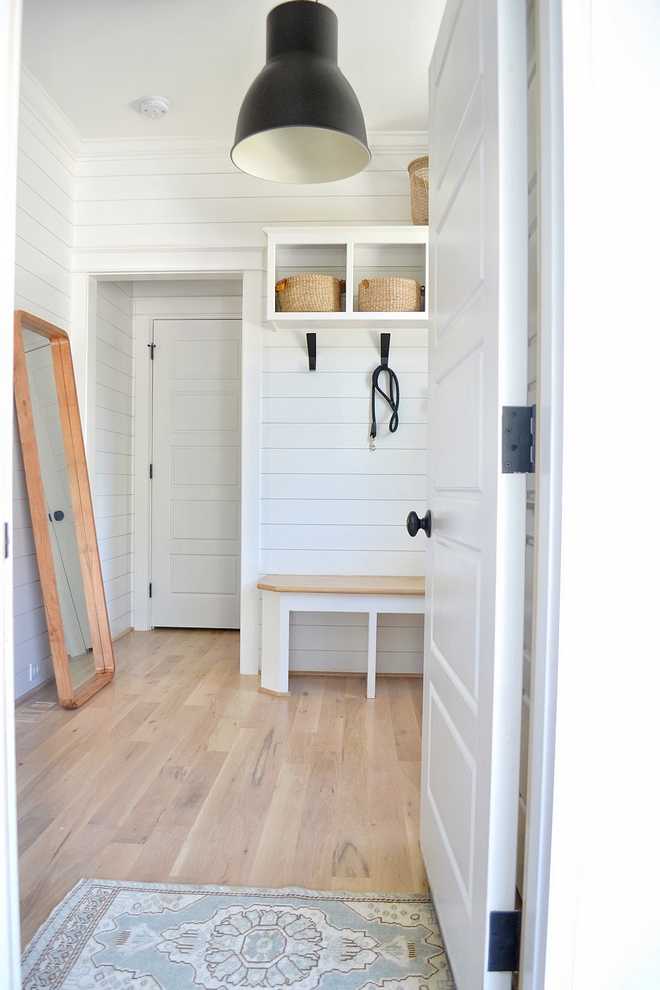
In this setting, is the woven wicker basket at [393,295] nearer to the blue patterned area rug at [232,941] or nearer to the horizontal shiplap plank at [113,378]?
the horizontal shiplap plank at [113,378]

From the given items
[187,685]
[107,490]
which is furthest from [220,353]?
[187,685]

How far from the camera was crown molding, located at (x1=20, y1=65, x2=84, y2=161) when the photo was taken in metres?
3.08

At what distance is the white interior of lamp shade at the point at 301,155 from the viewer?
206 centimetres

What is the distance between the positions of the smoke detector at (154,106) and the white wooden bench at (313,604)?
246 centimetres

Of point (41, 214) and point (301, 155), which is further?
point (41, 214)

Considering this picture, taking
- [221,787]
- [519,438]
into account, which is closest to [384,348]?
[221,787]

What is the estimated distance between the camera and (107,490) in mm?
4234

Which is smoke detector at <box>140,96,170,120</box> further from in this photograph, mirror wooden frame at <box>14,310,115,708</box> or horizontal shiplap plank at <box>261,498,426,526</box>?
horizontal shiplap plank at <box>261,498,426,526</box>

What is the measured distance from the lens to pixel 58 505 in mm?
3400

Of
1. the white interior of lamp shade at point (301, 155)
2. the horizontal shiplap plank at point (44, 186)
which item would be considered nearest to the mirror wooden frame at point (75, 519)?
the horizontal shiplap plank at point (44, 186)

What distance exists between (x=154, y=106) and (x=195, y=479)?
90.0 inches

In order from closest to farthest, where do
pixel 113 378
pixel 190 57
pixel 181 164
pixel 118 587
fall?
pixel 190 57 < pixel 181 164 < pixel 113 378 < pixel 118 587

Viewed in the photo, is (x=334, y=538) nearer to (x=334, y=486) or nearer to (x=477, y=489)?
(x=334, y=486)

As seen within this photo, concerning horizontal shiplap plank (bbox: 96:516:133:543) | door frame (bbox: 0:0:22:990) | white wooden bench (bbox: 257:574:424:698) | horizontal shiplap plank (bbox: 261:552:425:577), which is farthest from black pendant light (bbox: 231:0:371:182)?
horizontal shiplap plank (bbox: 96:516:133:543)
